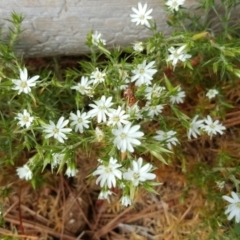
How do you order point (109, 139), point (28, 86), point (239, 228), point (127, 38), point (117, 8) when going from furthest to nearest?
point (127, 38)
point (117, 8)
point (239, 228)
point (28, 86)
point (109, 139)

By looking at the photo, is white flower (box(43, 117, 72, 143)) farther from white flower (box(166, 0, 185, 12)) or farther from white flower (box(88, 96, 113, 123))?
white flower (box(166, 0, 185, 12))

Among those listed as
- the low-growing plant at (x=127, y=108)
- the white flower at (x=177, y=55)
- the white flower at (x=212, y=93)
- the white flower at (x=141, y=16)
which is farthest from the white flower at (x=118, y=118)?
the white flower at (x=212, y=93)

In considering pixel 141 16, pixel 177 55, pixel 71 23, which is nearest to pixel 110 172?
pixel 177 55

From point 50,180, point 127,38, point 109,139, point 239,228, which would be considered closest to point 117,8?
point 127,38

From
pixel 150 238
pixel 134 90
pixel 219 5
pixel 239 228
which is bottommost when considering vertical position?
pixel 150 238

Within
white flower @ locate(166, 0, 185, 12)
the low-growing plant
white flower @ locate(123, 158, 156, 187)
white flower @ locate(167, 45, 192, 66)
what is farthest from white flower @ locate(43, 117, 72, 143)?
white flower @ locate(166, 0, 185, 12)

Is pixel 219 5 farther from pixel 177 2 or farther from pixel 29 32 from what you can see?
pixel 29 32

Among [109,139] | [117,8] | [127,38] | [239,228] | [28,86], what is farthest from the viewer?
[127,38]

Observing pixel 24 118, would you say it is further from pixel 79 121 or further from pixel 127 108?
pixel 127 108
